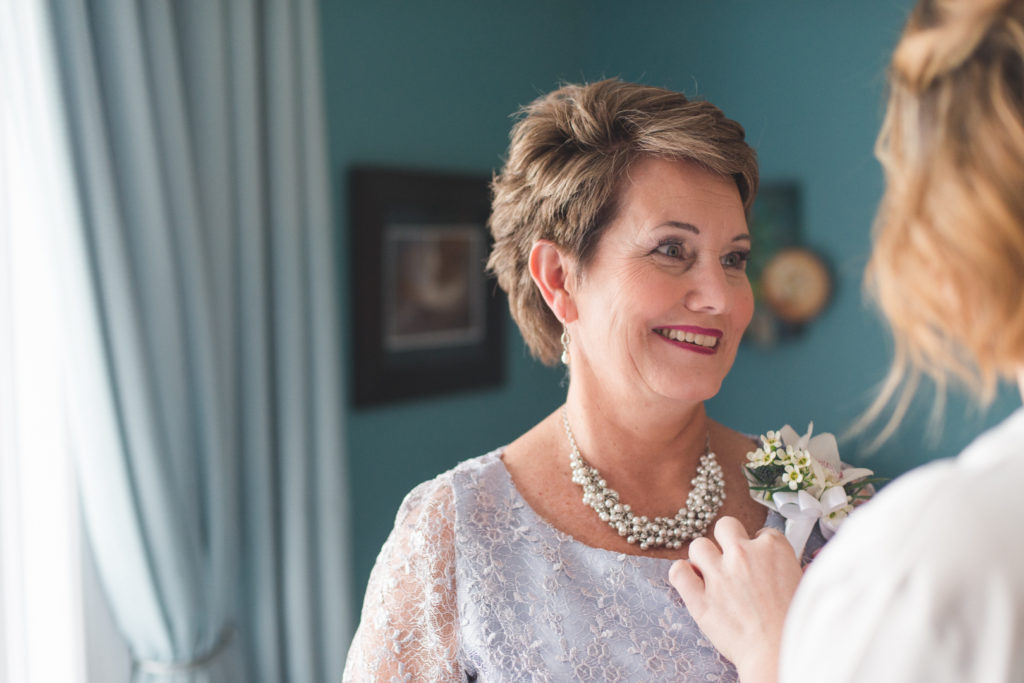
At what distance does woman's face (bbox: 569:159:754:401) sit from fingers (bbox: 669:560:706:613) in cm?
25

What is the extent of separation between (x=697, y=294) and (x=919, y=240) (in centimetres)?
66

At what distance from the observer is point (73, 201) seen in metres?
1.79

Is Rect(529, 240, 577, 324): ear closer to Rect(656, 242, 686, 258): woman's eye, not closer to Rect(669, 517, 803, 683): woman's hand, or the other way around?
Rect(656, 242, 686, 258): woman's eye

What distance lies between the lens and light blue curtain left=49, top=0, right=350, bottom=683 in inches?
73.2

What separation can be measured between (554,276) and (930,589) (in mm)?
926

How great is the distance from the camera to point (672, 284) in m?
1.29

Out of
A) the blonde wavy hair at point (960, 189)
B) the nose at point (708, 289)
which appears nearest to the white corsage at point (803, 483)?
the nose at point (708, 289)

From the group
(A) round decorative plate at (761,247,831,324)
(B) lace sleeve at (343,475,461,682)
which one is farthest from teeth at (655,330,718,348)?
(A) round decorative plate at (761,247,831,324)

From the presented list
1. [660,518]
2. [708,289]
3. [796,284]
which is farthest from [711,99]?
[660,518]

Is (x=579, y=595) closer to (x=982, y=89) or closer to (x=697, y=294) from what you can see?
(x=697, y=294)

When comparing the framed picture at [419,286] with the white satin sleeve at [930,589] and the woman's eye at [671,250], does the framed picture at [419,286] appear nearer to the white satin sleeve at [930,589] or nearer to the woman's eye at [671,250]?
the woman's eye at [671,250]

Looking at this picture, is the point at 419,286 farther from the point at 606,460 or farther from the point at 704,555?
the point at 704,555

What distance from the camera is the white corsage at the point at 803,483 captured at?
1.27 m

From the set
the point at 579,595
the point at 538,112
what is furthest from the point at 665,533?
the point at 538,112
